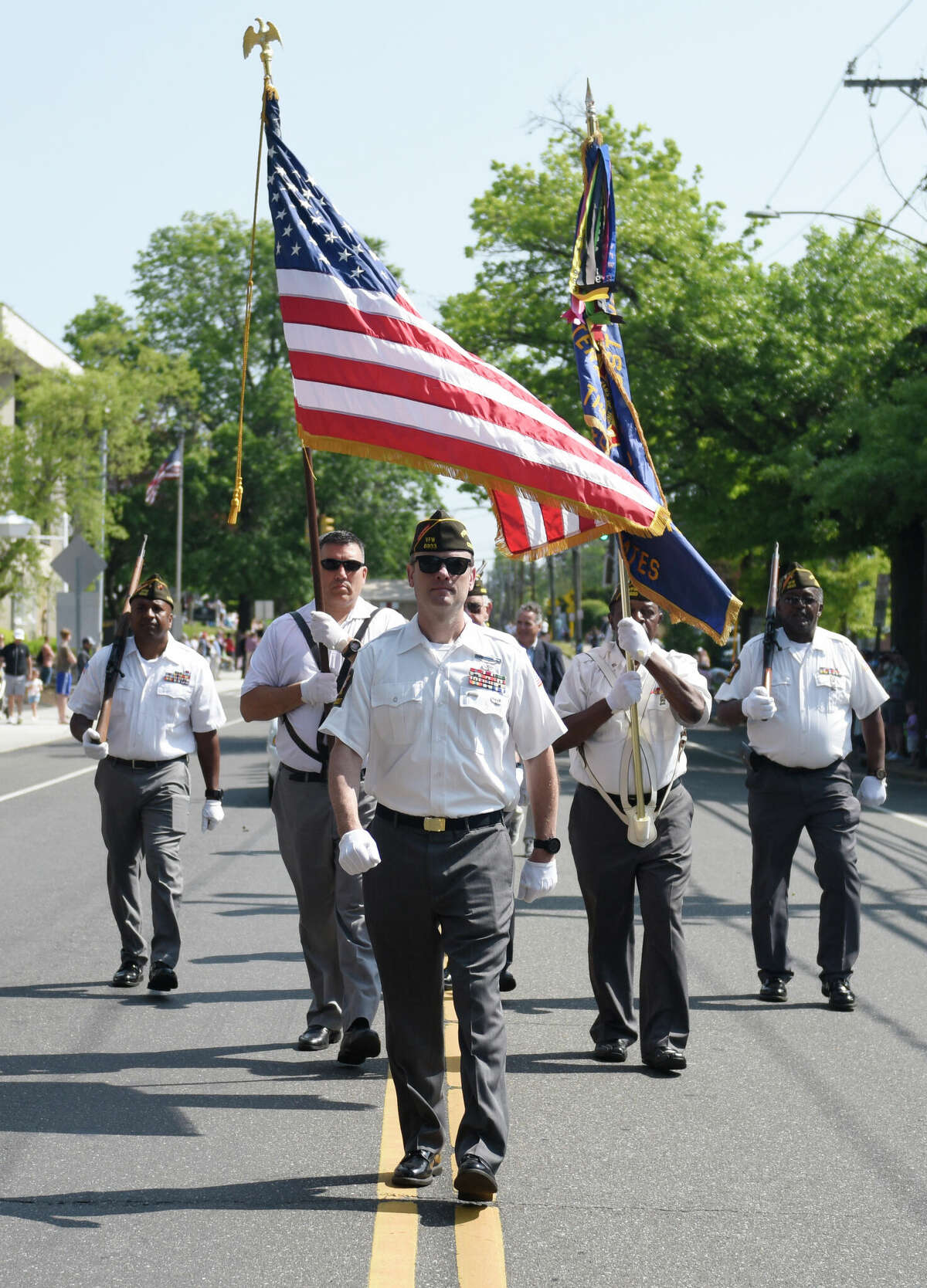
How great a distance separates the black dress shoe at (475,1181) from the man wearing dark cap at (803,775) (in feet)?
10.6

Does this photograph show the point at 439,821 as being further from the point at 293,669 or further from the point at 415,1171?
the point at 293,669

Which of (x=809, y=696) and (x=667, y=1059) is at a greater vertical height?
(x=809, y=696)

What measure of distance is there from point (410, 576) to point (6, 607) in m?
53.1

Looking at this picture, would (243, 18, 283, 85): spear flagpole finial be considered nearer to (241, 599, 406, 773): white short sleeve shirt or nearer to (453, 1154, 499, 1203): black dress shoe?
(241, 599, 406, 773): white short sleeve shirt

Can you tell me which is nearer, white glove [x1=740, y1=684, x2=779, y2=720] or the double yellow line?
the double yellow line

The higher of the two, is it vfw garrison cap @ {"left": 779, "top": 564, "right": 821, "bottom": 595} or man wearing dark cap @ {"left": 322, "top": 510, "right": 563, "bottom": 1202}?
vfw garrison cap @ {"left": 779, "top": 564, "right": 821, "bottom": 595}

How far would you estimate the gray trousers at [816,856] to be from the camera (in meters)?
7.55

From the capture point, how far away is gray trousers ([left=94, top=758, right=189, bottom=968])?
7703 millimetres

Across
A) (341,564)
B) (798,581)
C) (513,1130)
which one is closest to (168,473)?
(798,581)

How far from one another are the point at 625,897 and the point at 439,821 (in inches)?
71.8

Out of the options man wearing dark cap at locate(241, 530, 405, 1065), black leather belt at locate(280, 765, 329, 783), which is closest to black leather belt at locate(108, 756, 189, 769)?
man wearing dark cap at locate(241, 530, 405, 1065)

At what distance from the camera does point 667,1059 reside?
6.20 meters

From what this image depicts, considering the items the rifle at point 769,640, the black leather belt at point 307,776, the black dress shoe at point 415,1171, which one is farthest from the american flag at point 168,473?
the black dress shoe at point 415,1171

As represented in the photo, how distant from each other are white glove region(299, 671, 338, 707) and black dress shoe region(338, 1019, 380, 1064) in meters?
1.29
